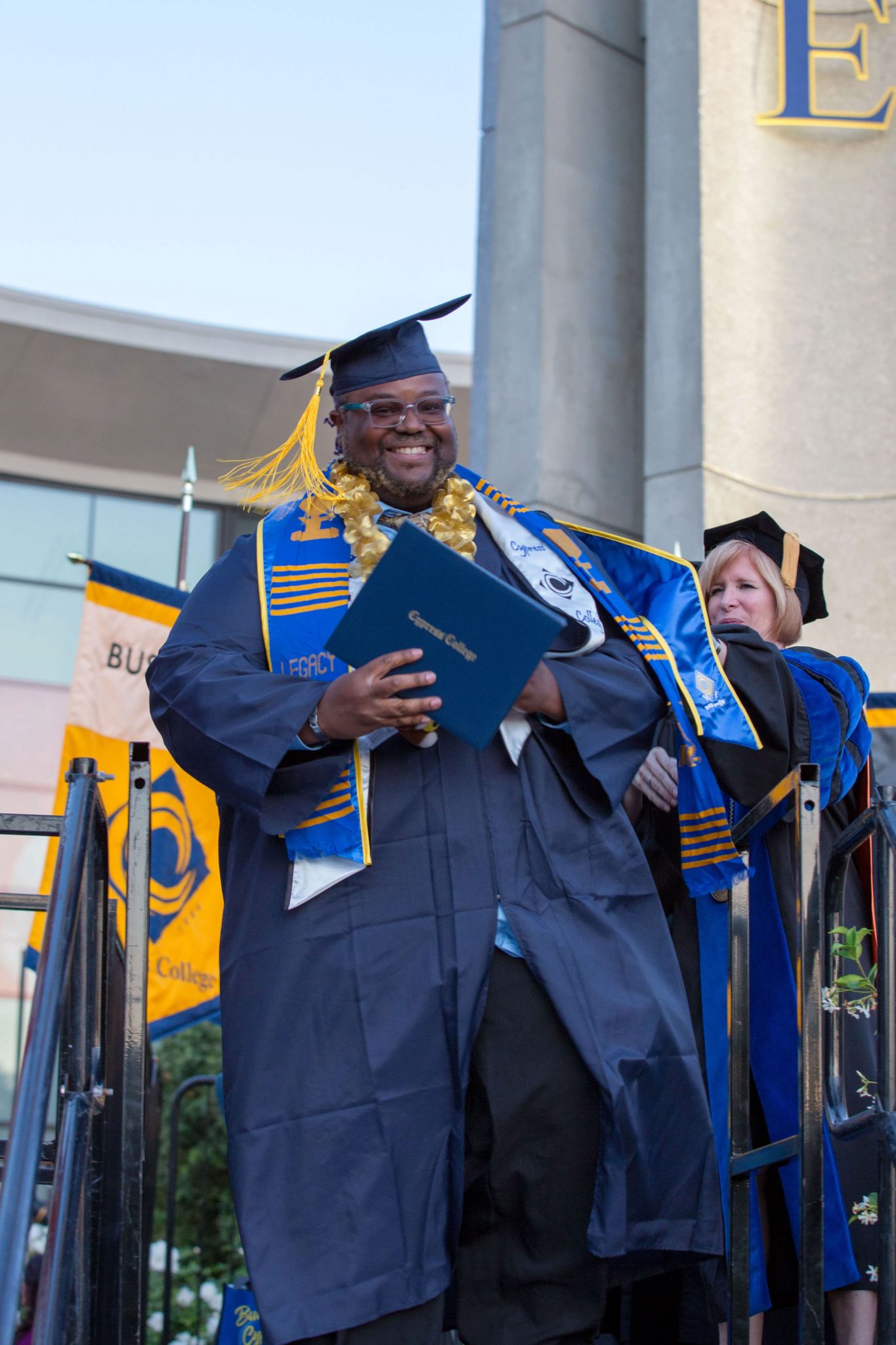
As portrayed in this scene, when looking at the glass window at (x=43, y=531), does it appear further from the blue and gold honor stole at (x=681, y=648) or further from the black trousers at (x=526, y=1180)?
the black trousers at (x=526, y=1180)

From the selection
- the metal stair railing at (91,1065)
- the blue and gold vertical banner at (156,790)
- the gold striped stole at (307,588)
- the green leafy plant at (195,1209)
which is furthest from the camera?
the green leafy plant at (195,1209)

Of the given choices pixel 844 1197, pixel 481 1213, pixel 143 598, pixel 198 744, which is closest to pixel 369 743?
pixel 198 744

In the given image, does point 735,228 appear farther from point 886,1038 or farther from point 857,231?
point 886,1038

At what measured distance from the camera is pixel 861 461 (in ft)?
19.0

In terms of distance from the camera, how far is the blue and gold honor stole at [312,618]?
8.34 feet

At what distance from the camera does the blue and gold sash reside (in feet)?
8.41

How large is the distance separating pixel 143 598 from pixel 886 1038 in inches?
155

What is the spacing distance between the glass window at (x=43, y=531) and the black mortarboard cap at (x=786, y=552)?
34.7ft

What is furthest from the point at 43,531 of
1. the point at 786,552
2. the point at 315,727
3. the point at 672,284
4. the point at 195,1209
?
the point at 315,727

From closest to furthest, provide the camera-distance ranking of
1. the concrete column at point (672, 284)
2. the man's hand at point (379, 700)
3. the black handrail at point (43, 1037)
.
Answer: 1. the black handrail at point (43, 1037)
2. the man's hand at point (379, 700)
3. the concrete column at point (672, 284)

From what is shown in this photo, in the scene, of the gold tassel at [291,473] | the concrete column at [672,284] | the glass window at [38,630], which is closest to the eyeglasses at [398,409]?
the gold tassel at [291,473]

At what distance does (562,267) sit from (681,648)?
3.56 m

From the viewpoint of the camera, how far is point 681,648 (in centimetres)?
287

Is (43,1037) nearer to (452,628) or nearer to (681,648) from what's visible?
(452,628)
